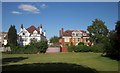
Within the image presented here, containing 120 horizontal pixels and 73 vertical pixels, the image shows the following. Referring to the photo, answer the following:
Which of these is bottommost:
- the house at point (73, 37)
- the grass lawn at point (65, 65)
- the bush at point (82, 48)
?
the grass lawn at point (65, 65)

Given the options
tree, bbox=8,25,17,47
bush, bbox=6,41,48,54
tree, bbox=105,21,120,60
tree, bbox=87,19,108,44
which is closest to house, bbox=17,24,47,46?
tree, bbox=8,25,17,47

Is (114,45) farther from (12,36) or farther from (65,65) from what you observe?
(12,36)

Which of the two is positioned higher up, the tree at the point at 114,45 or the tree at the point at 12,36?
the tree at the point at 12,36

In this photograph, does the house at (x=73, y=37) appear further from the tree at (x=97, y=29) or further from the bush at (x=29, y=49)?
the bush at (x=29, y=49)

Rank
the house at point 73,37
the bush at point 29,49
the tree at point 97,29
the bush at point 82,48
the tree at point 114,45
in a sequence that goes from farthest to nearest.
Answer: the house at point 73,37
the tree at point 97,29
the bush at point 82,48
the bush at point 29,49
the tree at point 114,45

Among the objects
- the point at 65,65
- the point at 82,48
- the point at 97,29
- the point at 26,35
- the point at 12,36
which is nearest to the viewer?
the point at 65,65

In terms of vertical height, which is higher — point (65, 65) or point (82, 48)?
point (82, 48)

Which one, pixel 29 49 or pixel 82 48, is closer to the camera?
pixel 29 49

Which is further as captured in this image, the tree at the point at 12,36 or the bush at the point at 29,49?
the tree at the point at 12,36

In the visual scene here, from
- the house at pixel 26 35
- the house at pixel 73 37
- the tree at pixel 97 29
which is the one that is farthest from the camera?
the house at pixel 26 35

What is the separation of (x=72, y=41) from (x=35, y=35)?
15192 millimetres

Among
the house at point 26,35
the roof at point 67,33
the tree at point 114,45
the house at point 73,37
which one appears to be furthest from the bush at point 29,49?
the house at point 26,35

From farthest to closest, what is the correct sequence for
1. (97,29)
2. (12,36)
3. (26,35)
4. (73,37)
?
(26,35), (73,37), (97,29), (12,36)

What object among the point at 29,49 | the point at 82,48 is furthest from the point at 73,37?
the point at 29,49
